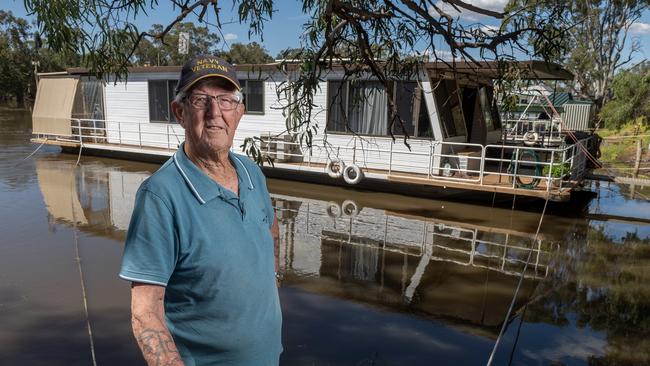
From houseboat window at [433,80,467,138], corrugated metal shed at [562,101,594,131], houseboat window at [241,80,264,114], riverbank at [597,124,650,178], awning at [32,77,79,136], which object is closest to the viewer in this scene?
houseboat window at [433,80,467,138]

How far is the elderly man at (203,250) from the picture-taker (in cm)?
142

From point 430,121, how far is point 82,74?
38.7 feet

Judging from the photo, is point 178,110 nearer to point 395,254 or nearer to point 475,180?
point 395,254

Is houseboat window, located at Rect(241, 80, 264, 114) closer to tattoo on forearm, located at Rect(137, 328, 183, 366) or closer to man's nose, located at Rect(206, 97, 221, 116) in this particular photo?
man's nose, located at Rect(206, 97, 221, 116)

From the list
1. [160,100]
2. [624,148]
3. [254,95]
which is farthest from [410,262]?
[624,148]

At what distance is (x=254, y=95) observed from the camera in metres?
12.7

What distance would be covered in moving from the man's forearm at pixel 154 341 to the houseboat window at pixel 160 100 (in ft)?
43.6

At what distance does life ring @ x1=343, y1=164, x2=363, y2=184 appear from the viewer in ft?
35.1

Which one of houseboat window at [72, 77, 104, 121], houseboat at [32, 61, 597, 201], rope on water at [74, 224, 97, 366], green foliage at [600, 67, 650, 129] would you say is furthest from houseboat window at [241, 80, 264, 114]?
green foliage at [600, 67, 650, 129]

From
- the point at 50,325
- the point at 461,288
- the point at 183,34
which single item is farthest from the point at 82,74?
the point at 461,288

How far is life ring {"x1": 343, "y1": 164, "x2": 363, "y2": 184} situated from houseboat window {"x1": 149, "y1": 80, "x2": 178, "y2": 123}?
6162mm

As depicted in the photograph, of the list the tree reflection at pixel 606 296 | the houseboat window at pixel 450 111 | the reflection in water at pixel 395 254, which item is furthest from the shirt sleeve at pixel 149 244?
the houseboat window at pixel 450 111

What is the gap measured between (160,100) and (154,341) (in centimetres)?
1374

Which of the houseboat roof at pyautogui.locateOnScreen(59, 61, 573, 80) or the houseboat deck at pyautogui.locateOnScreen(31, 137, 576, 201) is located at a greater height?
the houseboat roof at pyautogui.locateOnScreen(59, 61, 573, 80)
